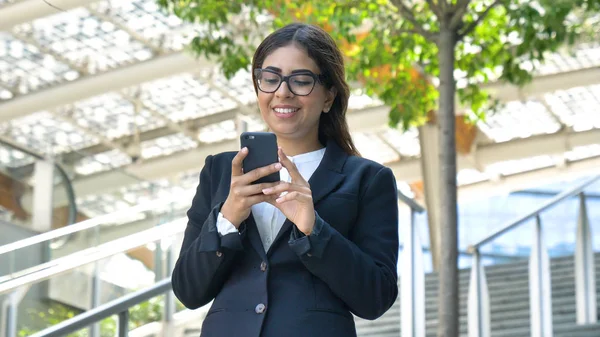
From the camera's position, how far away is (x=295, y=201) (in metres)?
2.40

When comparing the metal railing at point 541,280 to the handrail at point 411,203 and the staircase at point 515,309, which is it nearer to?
the staircase at point 515,309

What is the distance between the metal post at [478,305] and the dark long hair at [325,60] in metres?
5.86

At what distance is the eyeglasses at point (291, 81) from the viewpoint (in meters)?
2.58

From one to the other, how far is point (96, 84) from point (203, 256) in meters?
23.5

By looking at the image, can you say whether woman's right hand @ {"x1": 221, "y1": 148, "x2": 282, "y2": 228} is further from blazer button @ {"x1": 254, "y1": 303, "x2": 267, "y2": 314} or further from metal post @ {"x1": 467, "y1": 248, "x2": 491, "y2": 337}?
metal post @ {"x1": 467, "y1": 248, "x2": 491, "y2": 337}

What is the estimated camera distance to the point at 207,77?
27750 millimetres

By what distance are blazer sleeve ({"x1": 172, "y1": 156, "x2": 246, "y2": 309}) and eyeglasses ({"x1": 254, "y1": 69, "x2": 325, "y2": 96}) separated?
A: 29 cm

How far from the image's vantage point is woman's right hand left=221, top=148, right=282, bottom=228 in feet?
7.79

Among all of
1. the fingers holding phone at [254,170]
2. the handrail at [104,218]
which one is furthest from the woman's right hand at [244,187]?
the handrail at [104,218]

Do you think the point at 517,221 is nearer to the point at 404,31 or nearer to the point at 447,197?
the point at 447,197

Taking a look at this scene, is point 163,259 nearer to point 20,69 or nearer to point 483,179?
point 20,69

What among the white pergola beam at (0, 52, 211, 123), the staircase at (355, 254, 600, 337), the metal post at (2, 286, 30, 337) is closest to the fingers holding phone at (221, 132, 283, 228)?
the metal post at (2, 286, 30, 337)

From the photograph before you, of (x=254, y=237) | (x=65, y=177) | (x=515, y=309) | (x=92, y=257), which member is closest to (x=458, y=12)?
(x=515, y=309)

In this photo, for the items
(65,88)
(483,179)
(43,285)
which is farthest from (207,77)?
(43,285)
